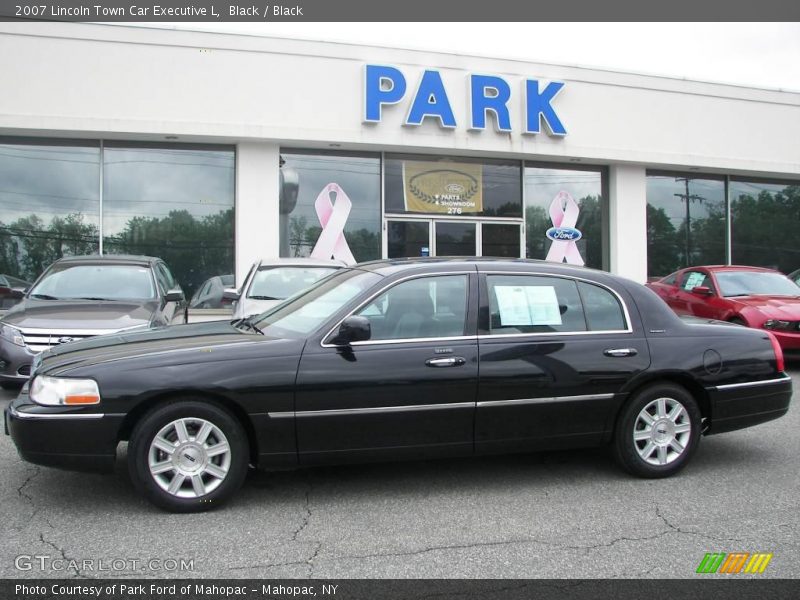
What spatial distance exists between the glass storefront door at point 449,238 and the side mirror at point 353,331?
9.81 metres

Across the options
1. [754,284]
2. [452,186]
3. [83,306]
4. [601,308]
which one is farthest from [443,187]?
[601,308]

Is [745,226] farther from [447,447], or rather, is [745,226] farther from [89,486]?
[89,486]

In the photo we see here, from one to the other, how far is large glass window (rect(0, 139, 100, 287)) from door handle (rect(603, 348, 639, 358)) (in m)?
10.9

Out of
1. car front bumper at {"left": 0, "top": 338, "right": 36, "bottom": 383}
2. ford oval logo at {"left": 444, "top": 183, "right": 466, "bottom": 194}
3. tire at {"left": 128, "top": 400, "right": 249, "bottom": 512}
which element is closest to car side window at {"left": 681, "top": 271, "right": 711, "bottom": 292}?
ford oval logo at {"left": 444, "top": 183, "right": 466, "bottom": 194}

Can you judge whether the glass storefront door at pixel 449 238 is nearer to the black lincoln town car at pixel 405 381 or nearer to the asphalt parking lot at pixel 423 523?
the black lincoln town car at pixel 405 381

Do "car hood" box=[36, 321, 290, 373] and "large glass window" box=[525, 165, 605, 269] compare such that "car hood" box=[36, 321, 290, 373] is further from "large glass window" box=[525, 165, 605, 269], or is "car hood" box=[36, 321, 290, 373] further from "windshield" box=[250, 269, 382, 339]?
"large glass window" box=[525, 165, 605, 269]

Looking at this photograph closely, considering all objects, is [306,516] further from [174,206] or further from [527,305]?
[174,206]

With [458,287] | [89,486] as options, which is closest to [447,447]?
[458,287]

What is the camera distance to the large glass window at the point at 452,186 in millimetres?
14500

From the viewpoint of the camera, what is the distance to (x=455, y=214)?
14.8 meters

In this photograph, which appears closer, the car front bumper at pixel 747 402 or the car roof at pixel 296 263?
the car front bumper at pixel 747 402

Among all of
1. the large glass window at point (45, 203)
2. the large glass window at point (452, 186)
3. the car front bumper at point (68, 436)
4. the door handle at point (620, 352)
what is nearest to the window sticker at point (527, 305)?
the door handle at point (620, 352)

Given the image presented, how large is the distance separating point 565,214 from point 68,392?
13.2m

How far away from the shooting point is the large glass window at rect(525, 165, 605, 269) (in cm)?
1548
